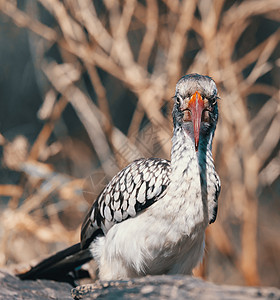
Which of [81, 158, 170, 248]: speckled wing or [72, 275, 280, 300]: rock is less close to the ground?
[81, 158, 170, 248]: speckled wing

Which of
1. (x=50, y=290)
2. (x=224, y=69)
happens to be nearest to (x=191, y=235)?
(x=50, y=290)

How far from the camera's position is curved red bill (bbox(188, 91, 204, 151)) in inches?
82.7

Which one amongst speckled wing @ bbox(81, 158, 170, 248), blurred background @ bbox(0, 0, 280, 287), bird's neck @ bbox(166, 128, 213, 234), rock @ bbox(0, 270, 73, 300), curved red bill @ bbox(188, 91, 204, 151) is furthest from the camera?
blurred background @ bbox(0, 0, 280, 287)

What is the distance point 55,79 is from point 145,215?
2.10m

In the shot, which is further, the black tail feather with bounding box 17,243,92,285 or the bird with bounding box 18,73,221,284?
the black tail feather with bounding box 17,243,92,285

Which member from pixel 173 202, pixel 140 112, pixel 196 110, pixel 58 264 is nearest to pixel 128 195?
pixel 173 202

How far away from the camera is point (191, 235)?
226 cm

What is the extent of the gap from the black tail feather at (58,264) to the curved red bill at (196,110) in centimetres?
112

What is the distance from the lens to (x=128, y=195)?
2.45m

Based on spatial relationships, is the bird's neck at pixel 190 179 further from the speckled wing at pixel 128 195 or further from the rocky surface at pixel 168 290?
the rocky surface at pixel 168 290

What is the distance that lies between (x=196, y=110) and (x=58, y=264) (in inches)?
52.3

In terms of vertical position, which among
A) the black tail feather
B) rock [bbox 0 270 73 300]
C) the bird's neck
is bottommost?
rock [bbox 0 270 73 300]

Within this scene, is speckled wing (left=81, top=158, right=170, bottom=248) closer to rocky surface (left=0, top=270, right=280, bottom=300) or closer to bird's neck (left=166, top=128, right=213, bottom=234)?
bird's neck (left=166, top=128, right=213, bottom=234)

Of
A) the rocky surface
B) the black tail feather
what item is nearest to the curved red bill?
the rocky surface
